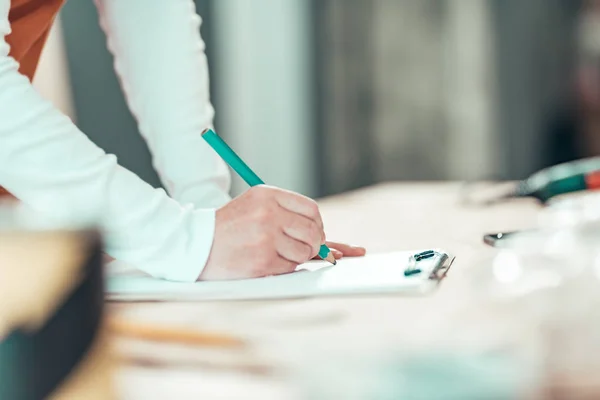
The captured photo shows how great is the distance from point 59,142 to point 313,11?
2.13 metres

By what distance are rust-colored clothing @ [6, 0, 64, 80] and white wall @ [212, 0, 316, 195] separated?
1.54 meters

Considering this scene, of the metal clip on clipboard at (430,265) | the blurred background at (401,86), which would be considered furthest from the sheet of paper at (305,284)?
the blurred background at (401,86)

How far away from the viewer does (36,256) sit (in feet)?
0.72

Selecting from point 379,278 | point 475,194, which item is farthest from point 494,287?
point 475,194

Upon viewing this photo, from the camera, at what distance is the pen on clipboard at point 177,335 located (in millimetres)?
346

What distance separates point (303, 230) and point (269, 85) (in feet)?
6.51

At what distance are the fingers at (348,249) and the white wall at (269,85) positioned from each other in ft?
5.72

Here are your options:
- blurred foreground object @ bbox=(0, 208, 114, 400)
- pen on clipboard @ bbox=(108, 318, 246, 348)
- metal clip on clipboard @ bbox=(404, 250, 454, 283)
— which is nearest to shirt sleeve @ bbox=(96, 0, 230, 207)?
metal clip on clipboard @ bbox=(404, 250, 454, 283)

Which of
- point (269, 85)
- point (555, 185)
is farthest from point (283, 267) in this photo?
point (269, 85)

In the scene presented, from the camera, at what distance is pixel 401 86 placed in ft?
8.78

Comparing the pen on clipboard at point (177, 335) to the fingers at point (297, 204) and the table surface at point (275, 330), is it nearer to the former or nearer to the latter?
the table surface at point (275, 330)

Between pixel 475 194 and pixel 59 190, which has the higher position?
pixel 59 190

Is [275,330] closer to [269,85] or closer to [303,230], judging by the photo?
[303,230]

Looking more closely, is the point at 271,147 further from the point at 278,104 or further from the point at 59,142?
the point at 59,142
